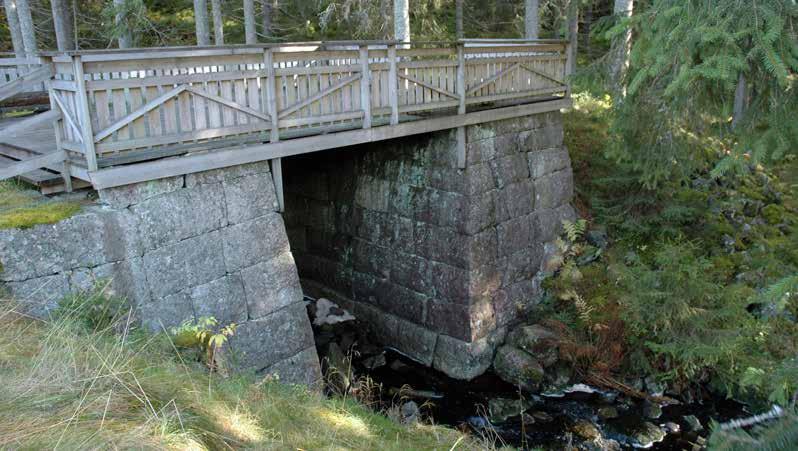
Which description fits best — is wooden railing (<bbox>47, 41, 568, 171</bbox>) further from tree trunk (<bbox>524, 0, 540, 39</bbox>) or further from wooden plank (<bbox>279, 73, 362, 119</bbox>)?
tree trunk (<bbox>524, 0, 540, 39</bbox>)

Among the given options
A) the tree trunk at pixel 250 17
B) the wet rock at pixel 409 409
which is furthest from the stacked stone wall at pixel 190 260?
the tree trunk at pixel 250 17

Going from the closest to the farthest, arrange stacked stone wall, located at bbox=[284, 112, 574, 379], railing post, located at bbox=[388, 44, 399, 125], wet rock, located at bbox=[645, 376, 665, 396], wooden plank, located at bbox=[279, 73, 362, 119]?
wooden plank, located at bbox=[279, 73, 362, 119] < railing post, located at bbox=[388, 44, 399, 125] < wet rock, located at bbox=[645, 376, 665, 396] < stacked stone wall, located at bbox=[284, 112, 574, 379]

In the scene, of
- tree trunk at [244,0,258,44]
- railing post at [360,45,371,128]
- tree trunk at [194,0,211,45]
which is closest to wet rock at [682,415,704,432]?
railing post at [360,45,371,128]

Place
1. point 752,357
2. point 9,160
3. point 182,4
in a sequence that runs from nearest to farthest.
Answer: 1. point 9,160
2. point 752,357
3. point 182,4

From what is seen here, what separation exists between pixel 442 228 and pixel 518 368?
2432 millimetres

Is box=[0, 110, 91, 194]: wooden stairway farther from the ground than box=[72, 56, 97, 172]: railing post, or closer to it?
closer to it

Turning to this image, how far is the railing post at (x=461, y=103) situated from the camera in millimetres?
9195

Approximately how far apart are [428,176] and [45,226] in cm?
572

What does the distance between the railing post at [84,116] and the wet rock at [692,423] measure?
7928 millimetres

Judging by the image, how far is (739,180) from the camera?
13344 millimetres

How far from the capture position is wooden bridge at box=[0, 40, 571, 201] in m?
5.85

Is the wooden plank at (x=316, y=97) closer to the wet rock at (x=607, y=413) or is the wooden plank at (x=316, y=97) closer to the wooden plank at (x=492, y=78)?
the wooden plank at (x=492, y=78)

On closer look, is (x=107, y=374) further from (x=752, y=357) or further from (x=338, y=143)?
(x=752, y=357)

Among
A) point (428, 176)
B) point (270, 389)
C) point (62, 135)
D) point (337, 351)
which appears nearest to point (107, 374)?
point (270, 389)
